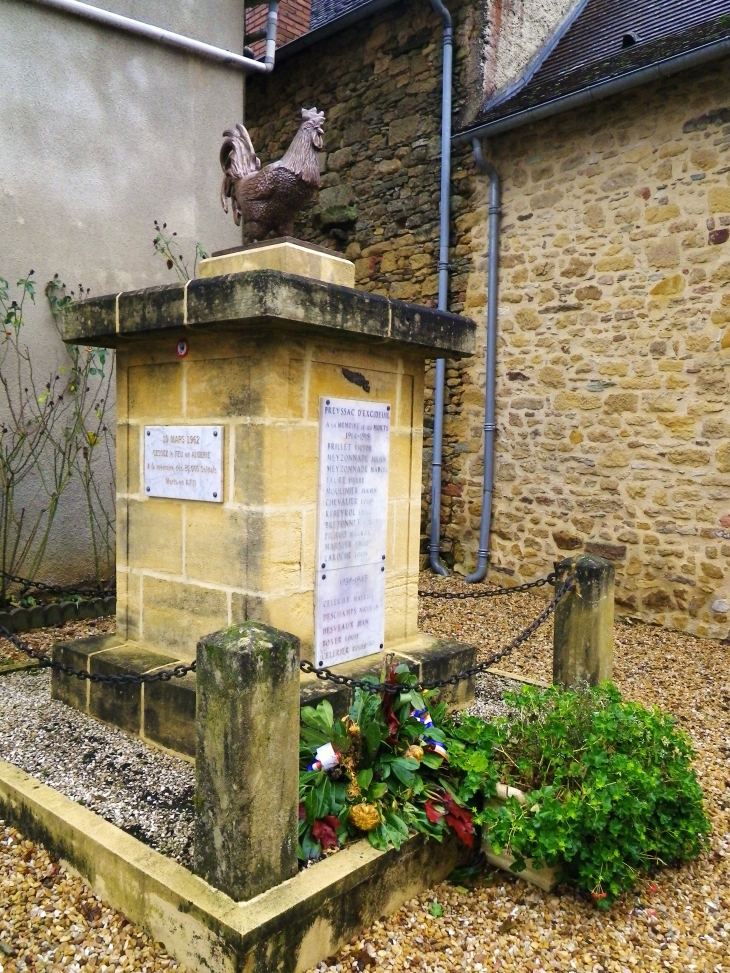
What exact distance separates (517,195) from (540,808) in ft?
20.4

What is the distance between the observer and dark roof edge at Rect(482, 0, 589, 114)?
25.5ft

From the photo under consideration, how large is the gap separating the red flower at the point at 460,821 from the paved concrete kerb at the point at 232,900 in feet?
0.25

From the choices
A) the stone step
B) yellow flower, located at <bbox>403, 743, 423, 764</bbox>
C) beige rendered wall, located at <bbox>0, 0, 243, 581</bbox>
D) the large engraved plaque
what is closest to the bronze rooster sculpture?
the large engraved plaque

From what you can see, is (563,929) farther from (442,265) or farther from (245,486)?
(442,265)

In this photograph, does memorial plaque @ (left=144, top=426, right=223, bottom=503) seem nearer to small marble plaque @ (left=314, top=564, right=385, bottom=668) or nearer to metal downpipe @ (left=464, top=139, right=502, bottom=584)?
small marble plaque @ (left=314, top=564, right=385, bottom=668)

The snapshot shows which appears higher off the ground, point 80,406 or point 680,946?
point 80,406

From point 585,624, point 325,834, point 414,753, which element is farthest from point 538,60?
point 325,834

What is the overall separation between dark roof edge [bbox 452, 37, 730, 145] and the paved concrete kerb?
568 centimetres

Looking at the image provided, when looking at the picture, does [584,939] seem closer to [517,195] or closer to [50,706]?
[50,706]

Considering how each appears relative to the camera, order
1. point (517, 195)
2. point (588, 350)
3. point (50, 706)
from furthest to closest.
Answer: point (517, 195) → point (588, 350) → point (50, 706)

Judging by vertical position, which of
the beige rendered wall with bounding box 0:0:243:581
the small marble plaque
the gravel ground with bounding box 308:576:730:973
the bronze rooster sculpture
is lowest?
the gravel ground with bounding box 308:576:730:973

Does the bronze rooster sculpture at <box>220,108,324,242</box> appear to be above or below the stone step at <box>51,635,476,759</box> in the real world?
above

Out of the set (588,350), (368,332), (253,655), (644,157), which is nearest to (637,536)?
(588,350)

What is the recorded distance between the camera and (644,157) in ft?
21.2
